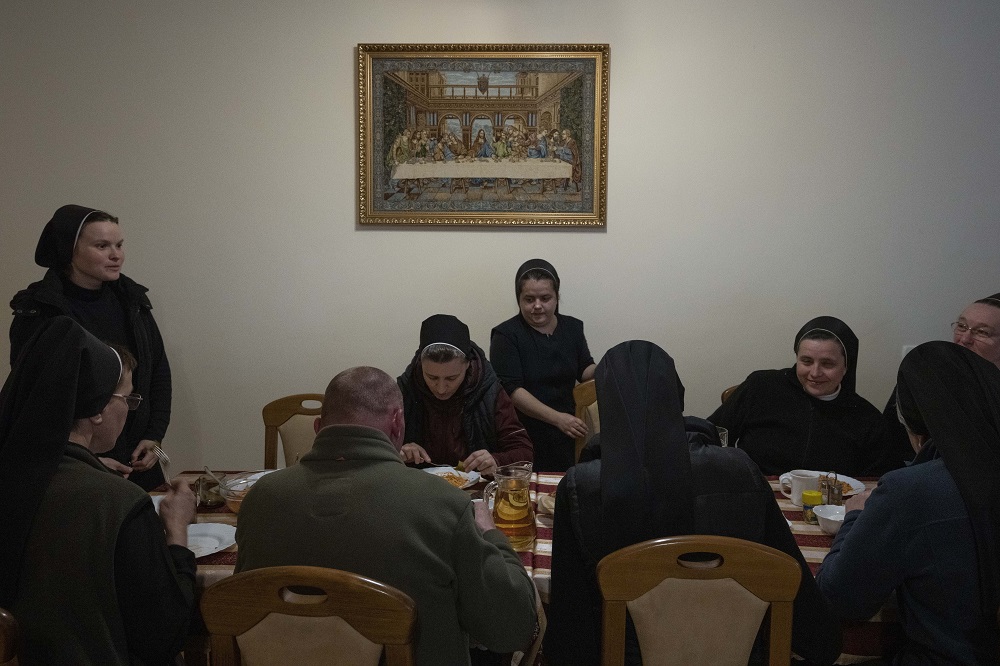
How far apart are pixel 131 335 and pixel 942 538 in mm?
2945

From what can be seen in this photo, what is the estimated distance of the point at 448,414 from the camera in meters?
2.96

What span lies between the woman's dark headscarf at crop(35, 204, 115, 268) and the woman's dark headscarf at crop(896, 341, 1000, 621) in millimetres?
2917

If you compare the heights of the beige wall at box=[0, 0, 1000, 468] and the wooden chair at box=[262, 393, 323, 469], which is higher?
the beige wall at box=[0, 0, 1000, 468]

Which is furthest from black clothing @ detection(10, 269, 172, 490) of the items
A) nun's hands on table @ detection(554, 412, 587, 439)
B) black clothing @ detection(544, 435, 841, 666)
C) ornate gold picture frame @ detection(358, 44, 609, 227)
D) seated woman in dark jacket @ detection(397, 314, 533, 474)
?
black clothing @ detection(544, 435, 841, 666)

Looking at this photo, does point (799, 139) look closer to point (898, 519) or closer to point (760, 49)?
point (760, 49)

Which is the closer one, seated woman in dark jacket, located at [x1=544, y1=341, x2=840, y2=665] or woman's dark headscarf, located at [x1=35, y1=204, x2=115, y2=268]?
seated woman in dark jacket, located at [x1=544, y1=341, x2=840, y2=665]

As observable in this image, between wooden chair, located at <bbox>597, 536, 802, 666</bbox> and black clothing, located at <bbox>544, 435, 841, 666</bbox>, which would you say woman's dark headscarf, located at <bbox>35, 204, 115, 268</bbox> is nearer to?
black clothing, located at <bbox>544, 435, 841, 666</bbox>

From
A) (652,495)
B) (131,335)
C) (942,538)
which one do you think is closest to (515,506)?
(652,495)

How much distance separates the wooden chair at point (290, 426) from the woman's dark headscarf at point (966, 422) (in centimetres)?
218

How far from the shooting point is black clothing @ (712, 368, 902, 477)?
2842 millimetres

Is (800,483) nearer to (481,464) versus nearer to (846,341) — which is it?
(846,341)

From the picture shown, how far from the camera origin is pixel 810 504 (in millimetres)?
2252

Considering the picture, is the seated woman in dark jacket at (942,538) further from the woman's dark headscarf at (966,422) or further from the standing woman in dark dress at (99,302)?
the standing woman in dark dress at (99,302)

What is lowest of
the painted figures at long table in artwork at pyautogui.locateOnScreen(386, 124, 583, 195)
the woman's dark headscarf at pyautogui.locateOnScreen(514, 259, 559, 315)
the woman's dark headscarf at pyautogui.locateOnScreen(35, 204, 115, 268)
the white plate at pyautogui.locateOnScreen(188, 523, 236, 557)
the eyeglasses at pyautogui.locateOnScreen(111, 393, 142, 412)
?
the white plate at pyautogui.locateOnScreen(188, 523, 236, 557)
